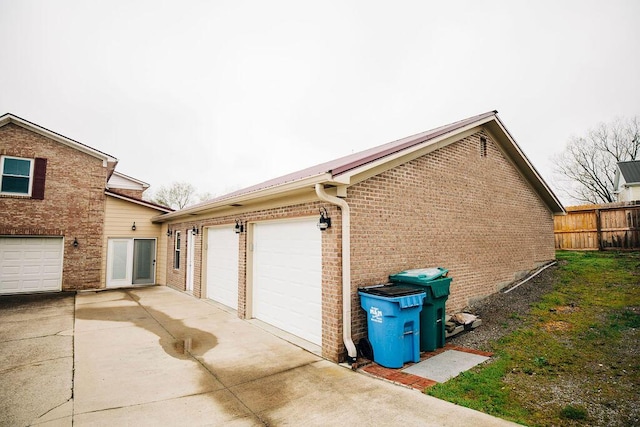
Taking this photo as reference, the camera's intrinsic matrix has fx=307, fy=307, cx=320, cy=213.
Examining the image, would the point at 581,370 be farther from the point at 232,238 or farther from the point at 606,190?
the point at 606,190

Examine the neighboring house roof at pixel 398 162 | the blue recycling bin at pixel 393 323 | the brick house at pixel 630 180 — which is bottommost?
the blue recycling bin at pixel 393 323

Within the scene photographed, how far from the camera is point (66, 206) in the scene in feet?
41.2

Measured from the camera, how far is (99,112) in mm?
22078

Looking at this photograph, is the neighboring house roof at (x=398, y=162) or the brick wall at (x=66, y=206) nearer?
the neighboring house roof at (x=398, y=162)

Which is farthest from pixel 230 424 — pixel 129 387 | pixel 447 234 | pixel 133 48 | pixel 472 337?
pixel 133 48

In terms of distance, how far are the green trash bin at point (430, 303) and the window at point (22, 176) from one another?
1431cm

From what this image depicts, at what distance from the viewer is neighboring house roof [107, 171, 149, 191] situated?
21.5 meters

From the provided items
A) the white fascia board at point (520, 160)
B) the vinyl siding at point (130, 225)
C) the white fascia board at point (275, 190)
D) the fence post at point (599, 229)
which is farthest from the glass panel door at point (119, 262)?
the fence post at point (599, 229)

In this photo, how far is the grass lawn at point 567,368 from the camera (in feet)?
11.3

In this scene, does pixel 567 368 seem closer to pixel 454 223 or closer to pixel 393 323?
pixel 393 323

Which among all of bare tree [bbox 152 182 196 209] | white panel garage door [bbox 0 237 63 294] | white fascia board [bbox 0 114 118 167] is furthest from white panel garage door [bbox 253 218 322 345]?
bare tree [bbox 152 182 196 209]

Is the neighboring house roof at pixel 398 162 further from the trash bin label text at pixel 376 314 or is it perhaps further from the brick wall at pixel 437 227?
the trash bin label text at pixel 376 314

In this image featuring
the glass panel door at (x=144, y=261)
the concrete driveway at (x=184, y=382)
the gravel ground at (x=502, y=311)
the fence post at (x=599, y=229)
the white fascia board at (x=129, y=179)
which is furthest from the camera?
the white fascia board at (x=129, y=179)

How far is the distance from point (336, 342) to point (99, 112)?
25.3 metres
